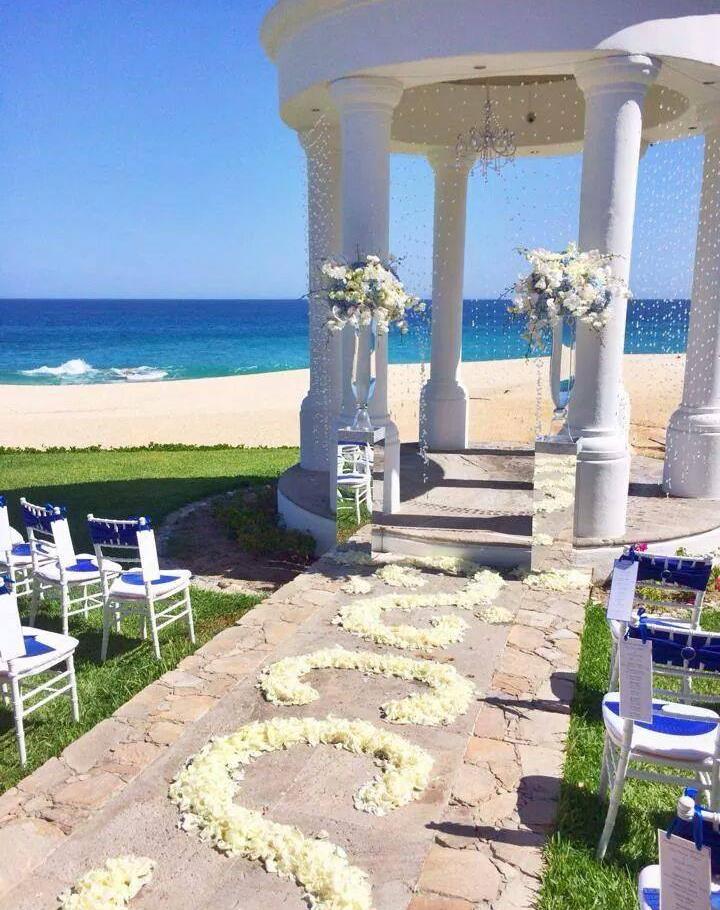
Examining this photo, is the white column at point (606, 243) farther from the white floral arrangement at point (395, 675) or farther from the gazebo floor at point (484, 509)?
the white floral arrangement at point (395, 675)

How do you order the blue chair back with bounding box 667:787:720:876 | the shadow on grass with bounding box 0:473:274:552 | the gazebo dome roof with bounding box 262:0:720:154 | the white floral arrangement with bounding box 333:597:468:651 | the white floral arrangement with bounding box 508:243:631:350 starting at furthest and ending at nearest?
the shadow on grass with bounding box 0:473:274:552, the gazebo dome roof with bounding box 262:0:720:154, the white floral arrangement with bounding box 508:243:631:350, the white floral arrangement with bounding box 333:597:468:651, the blue chair back with bounding box 667:787:720:876

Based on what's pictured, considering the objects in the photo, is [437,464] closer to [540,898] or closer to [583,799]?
[583,799]

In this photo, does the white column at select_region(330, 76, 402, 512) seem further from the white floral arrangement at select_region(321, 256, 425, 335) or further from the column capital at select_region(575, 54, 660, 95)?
the column capital at select_region(575, 54, 660, 95)

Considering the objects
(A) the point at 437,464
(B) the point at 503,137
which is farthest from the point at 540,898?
(B) the point at 503,137

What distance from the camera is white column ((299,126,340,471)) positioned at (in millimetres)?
11453

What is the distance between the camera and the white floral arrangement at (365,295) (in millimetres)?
8664

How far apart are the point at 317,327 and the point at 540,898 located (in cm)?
901

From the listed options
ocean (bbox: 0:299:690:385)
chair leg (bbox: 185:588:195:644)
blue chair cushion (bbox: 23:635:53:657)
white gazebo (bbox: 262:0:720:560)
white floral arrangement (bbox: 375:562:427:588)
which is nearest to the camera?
blue chair cushion (bbox: 23:635:53:657)

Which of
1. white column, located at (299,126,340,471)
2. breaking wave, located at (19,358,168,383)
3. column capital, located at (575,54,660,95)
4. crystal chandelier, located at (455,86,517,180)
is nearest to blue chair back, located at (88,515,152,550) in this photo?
white column, located at (299,126,340,471)

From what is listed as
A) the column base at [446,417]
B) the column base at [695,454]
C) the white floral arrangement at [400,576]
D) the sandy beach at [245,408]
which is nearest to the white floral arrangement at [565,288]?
the white floral arrangement at [400,576]

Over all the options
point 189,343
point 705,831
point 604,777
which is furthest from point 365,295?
point 189,343

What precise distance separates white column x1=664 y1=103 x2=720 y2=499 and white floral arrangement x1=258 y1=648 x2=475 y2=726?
228 inches

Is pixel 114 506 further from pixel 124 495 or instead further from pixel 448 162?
pixel 448 162

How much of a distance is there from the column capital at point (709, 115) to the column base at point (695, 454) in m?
3.53
